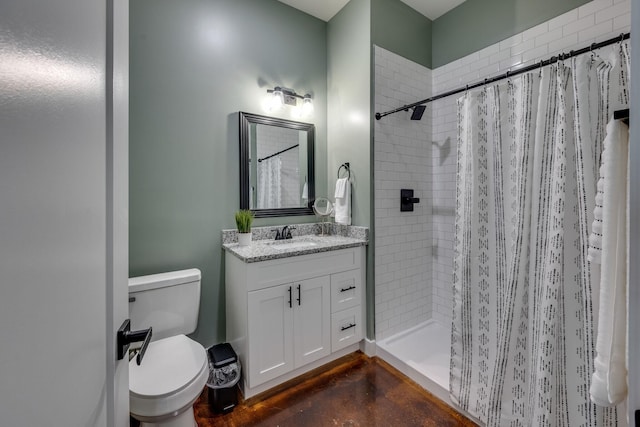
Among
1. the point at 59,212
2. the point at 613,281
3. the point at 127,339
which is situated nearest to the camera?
the point at 59,212

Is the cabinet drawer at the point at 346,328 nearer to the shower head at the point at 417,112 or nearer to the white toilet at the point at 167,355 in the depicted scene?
the white toilet at the point at 167,355

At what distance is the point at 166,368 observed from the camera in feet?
4.48

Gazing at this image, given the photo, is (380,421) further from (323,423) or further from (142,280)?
(142,280)

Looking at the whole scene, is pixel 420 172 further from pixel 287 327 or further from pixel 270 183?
pixel 287 327

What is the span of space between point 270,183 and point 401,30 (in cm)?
173

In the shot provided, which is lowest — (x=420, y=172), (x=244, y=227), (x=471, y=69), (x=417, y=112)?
(x=244, y=227)

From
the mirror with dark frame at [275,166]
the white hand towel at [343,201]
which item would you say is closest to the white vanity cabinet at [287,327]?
the white hand towel at [343,201]

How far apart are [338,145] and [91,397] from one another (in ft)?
7.51

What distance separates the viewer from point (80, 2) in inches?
18.8

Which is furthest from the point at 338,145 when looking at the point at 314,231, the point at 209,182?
the point at 209,182

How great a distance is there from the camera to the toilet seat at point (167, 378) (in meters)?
1.20

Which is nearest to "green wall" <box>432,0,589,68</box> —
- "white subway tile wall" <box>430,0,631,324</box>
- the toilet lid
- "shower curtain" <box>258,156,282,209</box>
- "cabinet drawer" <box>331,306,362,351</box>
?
"white subway tile wall" <box>430,0,631,324</box>

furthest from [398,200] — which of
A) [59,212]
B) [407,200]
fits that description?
[59,212]

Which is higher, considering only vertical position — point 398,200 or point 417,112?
point 417,112
